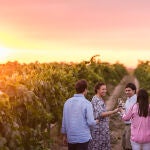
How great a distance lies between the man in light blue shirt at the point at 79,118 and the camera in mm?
8766

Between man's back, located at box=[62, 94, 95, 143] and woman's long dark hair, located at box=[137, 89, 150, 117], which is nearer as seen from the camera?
woman's long dark hair, located at box=[137, 89, 150, 117]

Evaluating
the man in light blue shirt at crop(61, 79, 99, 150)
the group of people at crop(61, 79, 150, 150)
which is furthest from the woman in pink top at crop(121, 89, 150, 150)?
the man in light blue shirt at crop(61, 79, 99, 150)

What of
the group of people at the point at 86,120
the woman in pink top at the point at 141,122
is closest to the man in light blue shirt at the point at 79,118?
the group of people at the point at 86,120

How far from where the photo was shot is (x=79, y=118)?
8805 mm

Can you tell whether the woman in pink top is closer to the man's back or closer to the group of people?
the group of people

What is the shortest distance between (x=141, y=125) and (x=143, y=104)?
375mm

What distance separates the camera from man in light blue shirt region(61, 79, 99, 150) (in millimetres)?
8766

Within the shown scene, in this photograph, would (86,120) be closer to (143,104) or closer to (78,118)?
(78,118)

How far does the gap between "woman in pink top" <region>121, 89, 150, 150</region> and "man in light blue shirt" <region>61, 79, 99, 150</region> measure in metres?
0.70

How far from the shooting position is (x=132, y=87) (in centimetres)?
1023

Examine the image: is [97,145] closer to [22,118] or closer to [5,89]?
[22,118]

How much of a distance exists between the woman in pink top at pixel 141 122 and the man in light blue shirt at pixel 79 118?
0.70 meters

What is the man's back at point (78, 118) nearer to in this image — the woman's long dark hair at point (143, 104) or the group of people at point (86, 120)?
the group of people at point (86, 120)

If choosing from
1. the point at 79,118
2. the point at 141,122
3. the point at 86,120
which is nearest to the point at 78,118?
the point at 79,118
